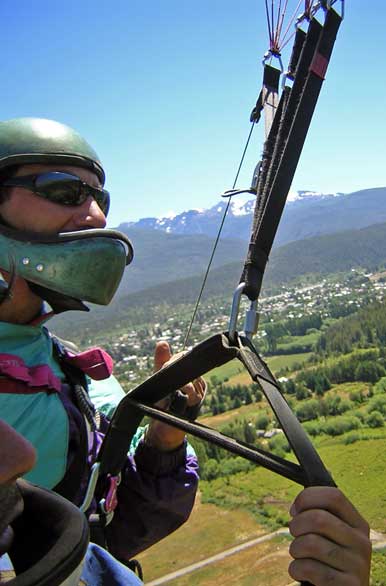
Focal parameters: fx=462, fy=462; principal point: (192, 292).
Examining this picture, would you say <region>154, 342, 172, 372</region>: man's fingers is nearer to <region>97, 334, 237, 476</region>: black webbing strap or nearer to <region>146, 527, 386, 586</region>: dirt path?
<region>97, 334, 237, 476</region>: black webbing strap

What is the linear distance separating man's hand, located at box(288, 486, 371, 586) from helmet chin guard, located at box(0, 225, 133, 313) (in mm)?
1143

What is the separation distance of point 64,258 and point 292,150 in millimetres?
897

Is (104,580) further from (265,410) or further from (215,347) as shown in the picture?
(265,410)

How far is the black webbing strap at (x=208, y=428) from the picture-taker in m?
1.00

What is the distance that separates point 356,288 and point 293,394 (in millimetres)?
82295

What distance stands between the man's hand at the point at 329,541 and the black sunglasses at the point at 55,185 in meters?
1.40

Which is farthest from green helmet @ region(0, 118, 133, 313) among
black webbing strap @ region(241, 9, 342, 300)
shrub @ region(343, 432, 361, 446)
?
shrub @ region(343, 432, 361, 446)

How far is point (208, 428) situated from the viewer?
1360 mm

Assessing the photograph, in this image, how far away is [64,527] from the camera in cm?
73

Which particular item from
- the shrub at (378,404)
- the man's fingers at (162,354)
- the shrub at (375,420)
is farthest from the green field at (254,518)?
the man's fingers at (162,354)

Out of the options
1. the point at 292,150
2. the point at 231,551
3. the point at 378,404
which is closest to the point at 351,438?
the point at 378,404

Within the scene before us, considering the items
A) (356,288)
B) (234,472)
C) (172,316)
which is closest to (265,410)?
(234,472)

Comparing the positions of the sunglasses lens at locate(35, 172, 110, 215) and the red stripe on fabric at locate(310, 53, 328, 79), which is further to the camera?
the sunglasses lens at locate(35, 172, 110, 215)

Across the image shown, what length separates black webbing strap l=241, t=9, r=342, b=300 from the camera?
141cm
